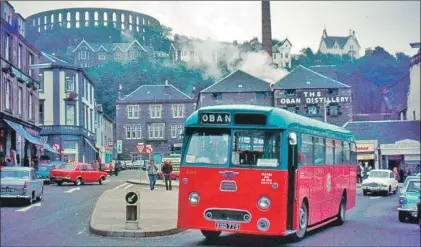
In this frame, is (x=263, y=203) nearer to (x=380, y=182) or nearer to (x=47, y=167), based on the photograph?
(x=380, y=182)

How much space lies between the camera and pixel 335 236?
1521cm

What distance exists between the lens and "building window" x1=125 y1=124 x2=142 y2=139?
28.4m

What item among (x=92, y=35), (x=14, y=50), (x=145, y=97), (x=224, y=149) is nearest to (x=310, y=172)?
(x=224, y=149)

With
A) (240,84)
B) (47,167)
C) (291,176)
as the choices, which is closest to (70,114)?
(240,84)

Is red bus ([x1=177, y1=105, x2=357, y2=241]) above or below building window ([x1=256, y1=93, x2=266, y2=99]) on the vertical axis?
below

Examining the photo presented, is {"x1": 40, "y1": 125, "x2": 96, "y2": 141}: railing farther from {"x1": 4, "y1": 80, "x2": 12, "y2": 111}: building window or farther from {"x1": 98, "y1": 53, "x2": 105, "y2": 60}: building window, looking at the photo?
{"x1": 98, "y1": 53, "x2": 105, "y2": 60}: building window

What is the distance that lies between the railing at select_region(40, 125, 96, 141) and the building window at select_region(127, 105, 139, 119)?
2.58m

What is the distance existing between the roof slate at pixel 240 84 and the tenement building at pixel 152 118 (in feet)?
8.90

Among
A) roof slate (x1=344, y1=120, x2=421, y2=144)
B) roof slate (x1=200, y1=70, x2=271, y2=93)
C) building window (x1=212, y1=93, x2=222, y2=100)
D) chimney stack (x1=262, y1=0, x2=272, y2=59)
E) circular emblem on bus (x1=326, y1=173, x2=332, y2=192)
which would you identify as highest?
chimney stack (x1=262, y1=0, x2=272, y2=59)

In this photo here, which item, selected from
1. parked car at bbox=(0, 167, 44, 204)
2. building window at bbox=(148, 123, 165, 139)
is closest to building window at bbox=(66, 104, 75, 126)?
building window at bbox=(148, 123, 165, 139)

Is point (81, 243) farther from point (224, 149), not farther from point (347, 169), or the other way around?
point (347, 169)

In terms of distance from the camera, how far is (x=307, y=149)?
1496 centimetres

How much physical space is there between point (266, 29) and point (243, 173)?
548 inches

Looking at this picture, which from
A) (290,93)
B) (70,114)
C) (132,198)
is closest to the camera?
(132,198)
